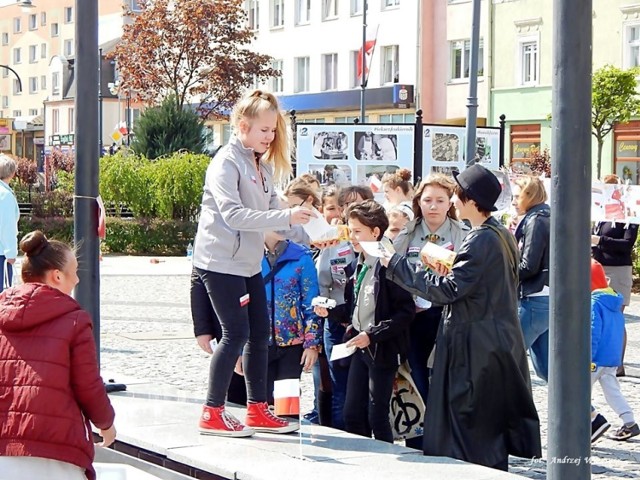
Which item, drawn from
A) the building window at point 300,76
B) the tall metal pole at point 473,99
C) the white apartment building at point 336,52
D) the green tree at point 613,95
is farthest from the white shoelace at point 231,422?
the building window at point 300,76

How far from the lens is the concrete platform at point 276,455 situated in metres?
6.59

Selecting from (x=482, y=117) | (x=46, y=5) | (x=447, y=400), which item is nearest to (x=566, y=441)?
(x=447, y=400)

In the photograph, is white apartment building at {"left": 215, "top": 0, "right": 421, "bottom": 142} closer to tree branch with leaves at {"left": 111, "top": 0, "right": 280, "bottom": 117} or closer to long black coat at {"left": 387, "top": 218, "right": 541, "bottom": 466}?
tree branch with leaves at {"left": 111, "top": 0, "right": 280, "bottom": 117}

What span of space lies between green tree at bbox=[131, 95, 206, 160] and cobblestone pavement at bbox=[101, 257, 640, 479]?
17493mm

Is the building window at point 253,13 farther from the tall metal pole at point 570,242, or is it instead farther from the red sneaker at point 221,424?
the tall metal pole at point 570,242

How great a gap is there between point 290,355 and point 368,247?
1517 mm

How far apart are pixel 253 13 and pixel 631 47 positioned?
26.0 metres

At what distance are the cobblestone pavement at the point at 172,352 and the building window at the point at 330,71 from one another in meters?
35.9

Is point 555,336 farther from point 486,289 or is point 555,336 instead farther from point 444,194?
point 444,194

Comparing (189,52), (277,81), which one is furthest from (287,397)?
(277,81)

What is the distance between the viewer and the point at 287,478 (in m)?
6.50

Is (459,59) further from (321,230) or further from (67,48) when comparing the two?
(67,48)

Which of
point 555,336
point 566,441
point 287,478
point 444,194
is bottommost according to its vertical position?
point 287,478

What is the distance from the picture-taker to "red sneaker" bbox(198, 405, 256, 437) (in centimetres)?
746
